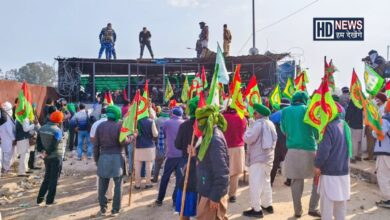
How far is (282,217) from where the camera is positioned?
20.2ft

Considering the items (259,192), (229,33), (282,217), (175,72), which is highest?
(229,33)

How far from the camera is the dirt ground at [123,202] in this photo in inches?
252

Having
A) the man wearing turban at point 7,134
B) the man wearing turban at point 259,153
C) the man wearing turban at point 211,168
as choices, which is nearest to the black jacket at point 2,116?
the man wearing turban at point 7,134

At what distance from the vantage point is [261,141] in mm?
6066

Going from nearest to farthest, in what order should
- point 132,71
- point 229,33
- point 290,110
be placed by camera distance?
1. point 290,110
2. point 229,33
3. point 132,71

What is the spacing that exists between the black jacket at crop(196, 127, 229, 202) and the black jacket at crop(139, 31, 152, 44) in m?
13.7

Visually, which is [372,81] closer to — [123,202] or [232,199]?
[232,199]

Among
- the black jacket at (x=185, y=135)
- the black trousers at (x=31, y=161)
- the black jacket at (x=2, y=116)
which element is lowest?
the black trousers at (x=31, y=161)

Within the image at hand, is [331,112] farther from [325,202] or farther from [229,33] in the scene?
[229,33]

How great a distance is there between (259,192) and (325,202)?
3.97 ft

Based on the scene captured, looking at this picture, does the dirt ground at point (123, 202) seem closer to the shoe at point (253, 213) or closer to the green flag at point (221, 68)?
the shoe at point (253, 213)

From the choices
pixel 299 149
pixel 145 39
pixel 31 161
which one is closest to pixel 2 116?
pixel 31 161

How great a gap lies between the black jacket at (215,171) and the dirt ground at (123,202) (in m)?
2.40

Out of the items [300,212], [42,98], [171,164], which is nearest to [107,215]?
[171,164]
